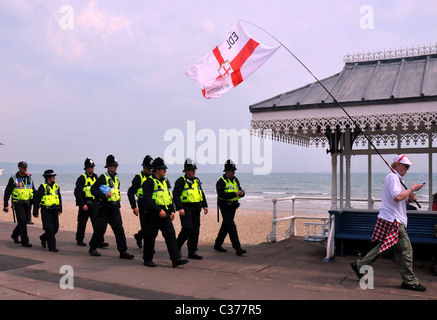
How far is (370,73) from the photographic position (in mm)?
8961

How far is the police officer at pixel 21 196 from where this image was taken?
9.95 metres

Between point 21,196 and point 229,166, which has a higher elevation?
point 229,166

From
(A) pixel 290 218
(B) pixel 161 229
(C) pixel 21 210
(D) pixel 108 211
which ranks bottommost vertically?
(A) pixel 290 218

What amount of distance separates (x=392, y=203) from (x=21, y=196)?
807cm

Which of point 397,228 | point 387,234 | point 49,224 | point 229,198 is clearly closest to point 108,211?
point 49,224

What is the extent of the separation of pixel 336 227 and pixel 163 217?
344 cm

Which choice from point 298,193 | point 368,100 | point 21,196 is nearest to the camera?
point 368,100

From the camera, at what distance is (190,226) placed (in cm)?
848

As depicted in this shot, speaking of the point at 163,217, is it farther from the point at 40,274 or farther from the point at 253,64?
the point at 253,64

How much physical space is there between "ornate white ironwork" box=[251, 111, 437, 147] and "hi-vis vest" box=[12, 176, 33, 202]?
18.4ft

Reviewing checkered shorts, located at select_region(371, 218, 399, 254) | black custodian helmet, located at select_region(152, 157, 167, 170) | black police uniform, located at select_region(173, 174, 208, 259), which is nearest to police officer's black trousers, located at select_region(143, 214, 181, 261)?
black police uniform, located at select_region(173, 174, 208, 259)

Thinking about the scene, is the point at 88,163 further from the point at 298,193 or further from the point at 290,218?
the point at 298,193

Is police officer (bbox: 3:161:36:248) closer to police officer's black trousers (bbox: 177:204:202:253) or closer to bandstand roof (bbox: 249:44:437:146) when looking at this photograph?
police officer's black trousers (bbox: 177:204:202:253)
